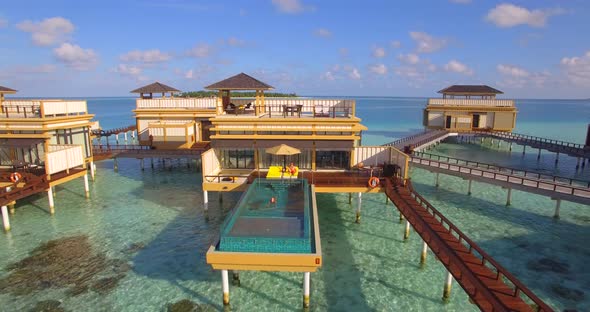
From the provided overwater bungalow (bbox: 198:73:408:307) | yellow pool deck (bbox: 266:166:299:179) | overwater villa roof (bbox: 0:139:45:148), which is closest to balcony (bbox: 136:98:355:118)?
overwater bungalow (bbox: 198:73:408:307)

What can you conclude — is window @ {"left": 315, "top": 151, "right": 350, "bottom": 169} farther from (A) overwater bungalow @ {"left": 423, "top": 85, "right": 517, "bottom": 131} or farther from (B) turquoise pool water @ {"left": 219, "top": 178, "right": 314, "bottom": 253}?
(A) overwater bungalow @ {"left": 423, "top": 85, "right": 517, "bottom": 131}

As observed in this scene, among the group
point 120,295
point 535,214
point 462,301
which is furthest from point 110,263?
point 535,214

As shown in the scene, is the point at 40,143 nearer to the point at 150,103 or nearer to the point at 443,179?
the point at 150,103

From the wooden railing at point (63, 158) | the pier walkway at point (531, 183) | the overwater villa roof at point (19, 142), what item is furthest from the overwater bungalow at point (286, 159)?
the overwater villa roof at point (19, 142)

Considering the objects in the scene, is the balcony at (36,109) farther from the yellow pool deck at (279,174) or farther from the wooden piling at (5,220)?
the yellow pool deck at (279,174)

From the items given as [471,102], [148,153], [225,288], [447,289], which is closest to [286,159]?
[225,288]
